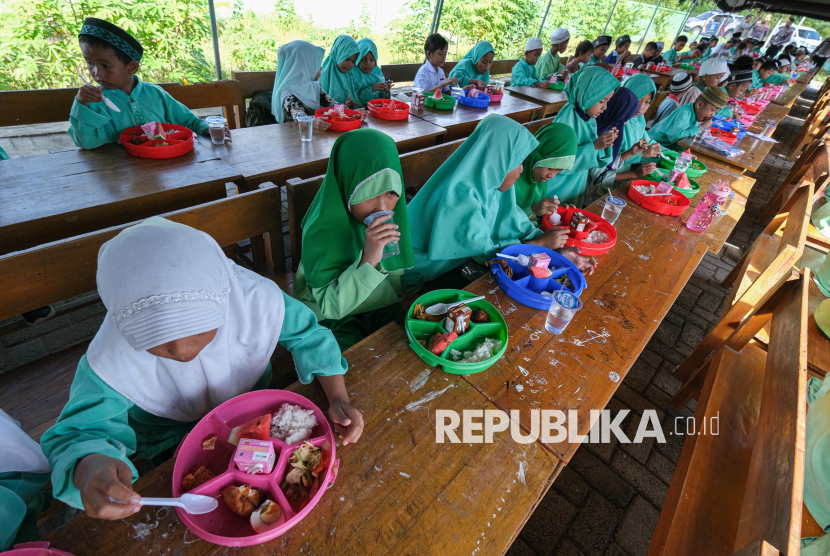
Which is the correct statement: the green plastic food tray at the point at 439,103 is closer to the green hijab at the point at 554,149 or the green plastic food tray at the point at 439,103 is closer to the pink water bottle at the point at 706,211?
the green hijab at the point at 554,149

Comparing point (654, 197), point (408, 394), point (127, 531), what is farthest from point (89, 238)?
point (654, 197)

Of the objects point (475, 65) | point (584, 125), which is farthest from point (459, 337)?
point (475, 65)

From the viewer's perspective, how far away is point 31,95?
8.99ft

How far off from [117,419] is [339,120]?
2.95 metres

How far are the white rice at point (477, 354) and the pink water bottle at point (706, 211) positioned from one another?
7.08 ft

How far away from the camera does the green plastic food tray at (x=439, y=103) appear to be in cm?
429

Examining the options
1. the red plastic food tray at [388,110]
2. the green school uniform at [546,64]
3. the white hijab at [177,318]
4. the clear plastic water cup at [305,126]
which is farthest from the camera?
the green school uniform at [546,64]

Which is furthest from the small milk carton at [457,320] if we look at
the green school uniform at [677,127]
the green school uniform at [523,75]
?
the green school uniform at [523,75]

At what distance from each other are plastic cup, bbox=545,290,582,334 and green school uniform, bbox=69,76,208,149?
3.00 meters

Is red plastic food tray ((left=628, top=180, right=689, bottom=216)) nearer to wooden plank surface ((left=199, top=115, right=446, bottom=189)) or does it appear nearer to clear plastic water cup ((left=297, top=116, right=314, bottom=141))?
wooden plank surface ((left=199, top=115, right=446, bottom=189))

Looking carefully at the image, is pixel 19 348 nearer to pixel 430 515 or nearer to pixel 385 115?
pixel 430 515

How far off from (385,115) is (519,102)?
235 cm

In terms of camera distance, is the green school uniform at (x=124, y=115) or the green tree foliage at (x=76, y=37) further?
Result: the green tree foliage at (x=76, y=37)

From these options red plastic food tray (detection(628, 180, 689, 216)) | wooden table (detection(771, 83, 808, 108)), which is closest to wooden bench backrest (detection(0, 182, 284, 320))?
red plastic food tray (detection(628, 180, 689, 216))
